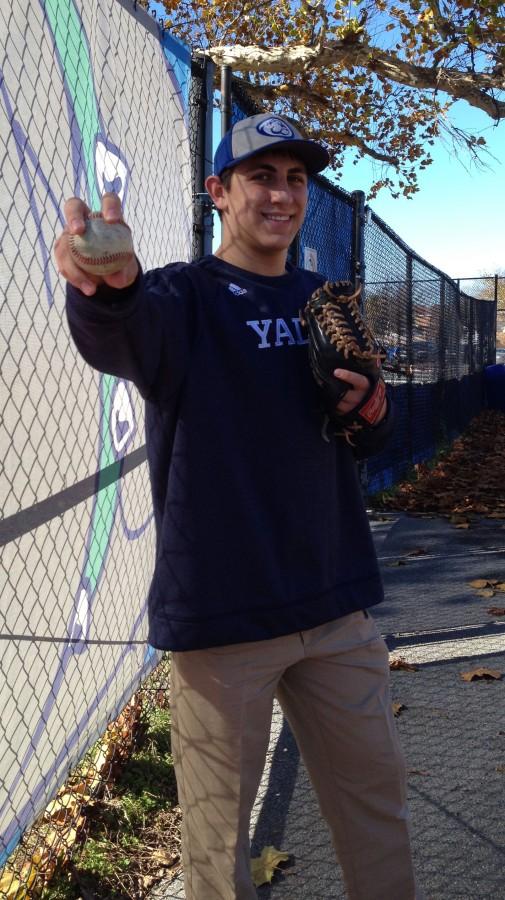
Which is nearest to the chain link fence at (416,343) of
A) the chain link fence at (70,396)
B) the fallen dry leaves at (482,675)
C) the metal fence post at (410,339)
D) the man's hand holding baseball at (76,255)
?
the metal fence post at (410,339)

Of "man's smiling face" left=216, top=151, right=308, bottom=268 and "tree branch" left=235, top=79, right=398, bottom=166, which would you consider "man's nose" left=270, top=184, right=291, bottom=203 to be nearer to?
"man's smiling face" left=216, top=151, right=308, bottom=268

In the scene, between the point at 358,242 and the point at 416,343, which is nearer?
the point at 358,242

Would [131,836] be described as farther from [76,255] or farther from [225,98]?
[225,98]

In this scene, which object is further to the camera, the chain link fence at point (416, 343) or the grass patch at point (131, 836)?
the chain link fence at point (416, 343)

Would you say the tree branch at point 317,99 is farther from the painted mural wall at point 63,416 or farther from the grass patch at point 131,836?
the grass patch at point 131,836

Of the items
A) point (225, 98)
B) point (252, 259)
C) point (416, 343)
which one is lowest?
point (252, 259)

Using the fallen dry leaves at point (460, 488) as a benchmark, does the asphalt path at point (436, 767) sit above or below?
below

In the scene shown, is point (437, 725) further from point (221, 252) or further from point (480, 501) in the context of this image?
point (480, 501)

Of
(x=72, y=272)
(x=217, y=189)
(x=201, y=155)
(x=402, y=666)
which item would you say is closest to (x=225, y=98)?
(x=201, y=155)

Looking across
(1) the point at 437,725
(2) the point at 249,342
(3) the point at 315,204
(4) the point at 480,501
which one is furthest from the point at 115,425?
(4) the point at 480,501

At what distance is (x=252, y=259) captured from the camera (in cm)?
218

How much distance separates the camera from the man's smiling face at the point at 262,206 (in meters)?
2.13

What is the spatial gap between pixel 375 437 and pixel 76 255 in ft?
3.19

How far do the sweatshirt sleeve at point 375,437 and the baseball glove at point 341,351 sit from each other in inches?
1.3
